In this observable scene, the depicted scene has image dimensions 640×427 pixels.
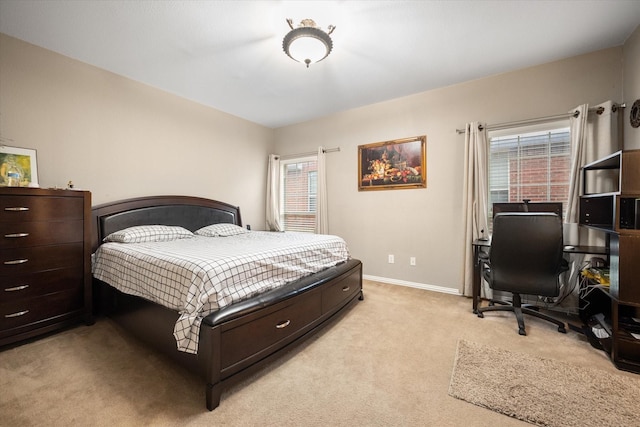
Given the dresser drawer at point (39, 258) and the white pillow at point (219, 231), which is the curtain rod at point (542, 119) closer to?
the white pillow at point (219, 231)

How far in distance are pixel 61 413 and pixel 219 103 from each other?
362cm

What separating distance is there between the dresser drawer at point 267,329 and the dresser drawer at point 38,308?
1888 mm

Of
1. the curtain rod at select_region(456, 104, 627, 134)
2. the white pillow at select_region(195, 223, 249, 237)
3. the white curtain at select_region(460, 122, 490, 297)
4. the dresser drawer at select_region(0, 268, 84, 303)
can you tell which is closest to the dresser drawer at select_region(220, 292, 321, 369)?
the white pillow at select_region(195, 223, 249, 237)

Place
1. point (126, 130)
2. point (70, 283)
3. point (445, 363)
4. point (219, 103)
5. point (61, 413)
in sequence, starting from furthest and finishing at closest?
point (219, 103) < point (126, 130) < point (70, 283) < point (445, 363) < point (61, 413)

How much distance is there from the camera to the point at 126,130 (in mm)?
3096

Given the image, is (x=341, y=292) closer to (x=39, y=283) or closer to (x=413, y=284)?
(x=413, y=284)

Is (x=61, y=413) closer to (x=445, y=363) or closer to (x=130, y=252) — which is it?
(x=130, y=252)

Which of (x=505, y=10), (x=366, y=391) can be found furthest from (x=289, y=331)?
(x=505, y=10)

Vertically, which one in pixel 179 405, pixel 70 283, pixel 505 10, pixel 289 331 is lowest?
pixel 179 405

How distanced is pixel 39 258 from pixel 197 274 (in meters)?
1.71

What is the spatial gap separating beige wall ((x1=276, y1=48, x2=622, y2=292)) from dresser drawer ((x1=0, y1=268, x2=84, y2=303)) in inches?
124

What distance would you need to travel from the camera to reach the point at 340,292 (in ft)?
8.16

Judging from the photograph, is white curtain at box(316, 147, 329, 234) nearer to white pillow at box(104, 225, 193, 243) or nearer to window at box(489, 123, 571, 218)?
white pillow at box(104, 225, 193, 243)

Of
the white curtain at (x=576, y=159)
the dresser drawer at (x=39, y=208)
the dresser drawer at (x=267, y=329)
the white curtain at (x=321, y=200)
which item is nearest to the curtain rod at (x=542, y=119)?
the white curtain at (x=576, y=159)
